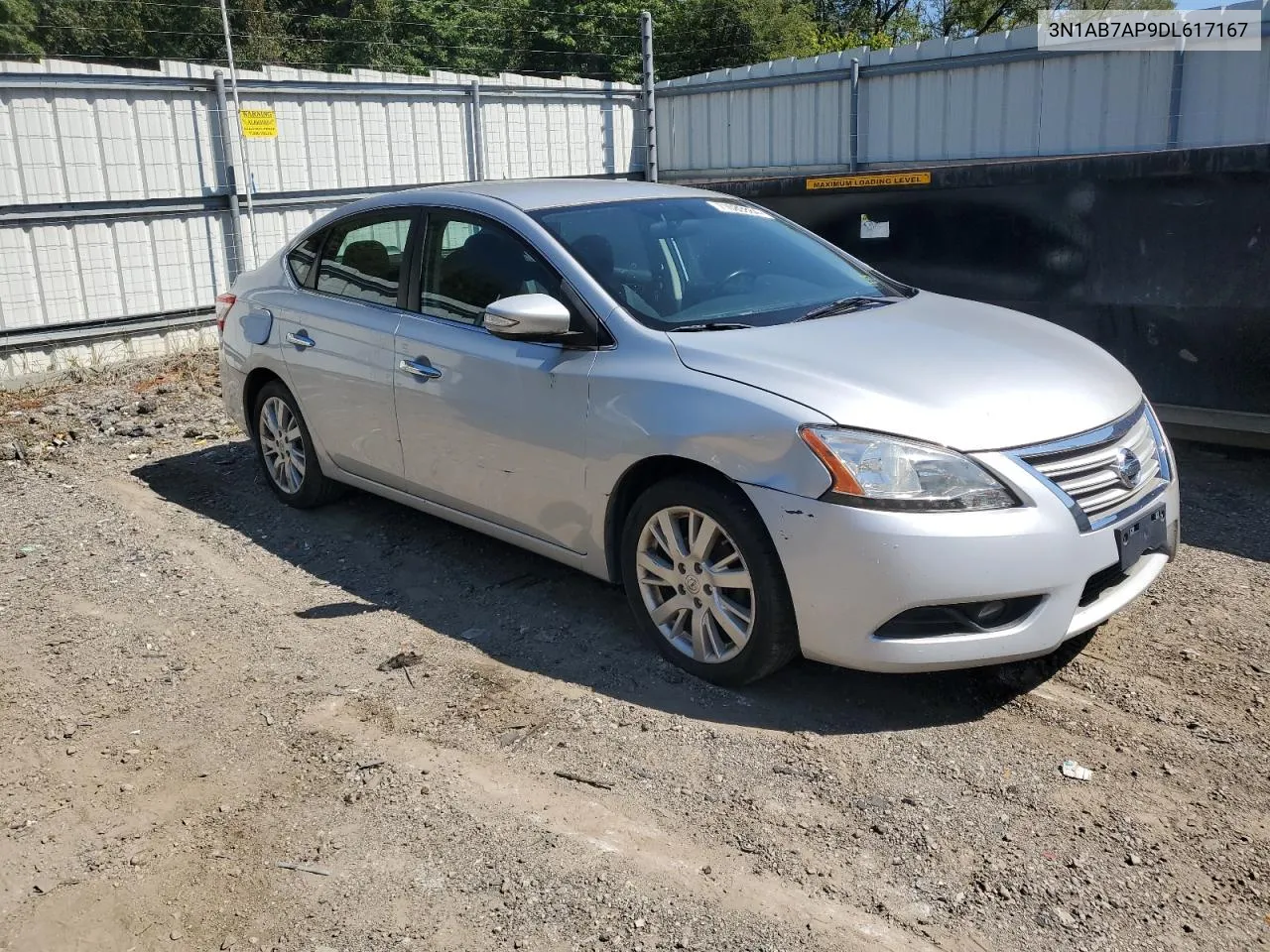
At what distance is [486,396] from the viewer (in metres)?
4.66

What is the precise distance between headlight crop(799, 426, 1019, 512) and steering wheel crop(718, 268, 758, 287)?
4.32 feet

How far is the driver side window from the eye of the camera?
15.3 ft

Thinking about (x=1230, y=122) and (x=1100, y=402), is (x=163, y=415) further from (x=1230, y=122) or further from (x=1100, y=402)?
(x=1230, y=122)

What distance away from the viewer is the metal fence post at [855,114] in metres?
13.6

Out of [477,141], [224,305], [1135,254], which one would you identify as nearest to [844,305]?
[1135,254]

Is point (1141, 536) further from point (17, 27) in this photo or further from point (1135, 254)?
point (17, 27)

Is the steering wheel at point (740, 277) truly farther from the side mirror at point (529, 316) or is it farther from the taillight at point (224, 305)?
the taillight at point (224, 305)

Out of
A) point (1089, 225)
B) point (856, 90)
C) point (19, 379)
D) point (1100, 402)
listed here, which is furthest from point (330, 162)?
point (1100, 402)

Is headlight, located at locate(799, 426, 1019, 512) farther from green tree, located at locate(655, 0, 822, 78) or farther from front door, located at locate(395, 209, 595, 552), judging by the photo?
green tree, located at locate(655, 0, 822, 78)

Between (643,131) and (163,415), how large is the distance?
8985 millimetres

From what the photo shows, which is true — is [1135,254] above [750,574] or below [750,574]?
above

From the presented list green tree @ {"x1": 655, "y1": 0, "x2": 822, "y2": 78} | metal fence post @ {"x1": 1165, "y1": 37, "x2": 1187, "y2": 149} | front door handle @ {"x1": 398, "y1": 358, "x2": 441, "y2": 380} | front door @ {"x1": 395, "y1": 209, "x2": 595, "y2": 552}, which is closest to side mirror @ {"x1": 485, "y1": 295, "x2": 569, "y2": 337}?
front door @ {"x1": 395, "y1": 209, "x2": 595, "y2": 552}

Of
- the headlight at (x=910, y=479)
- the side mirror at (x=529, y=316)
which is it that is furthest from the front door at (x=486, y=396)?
the headlight at (x=910, y=479)

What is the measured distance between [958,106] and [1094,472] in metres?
10.3
